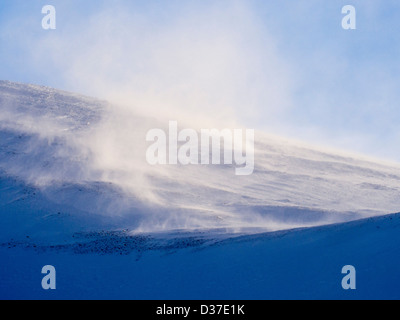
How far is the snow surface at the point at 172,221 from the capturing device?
1106 cm

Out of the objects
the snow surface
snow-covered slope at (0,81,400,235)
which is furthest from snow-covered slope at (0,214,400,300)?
snow-covered slope at (0,81,400,235)

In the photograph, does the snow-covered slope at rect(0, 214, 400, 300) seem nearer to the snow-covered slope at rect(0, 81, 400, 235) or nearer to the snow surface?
the snow surface

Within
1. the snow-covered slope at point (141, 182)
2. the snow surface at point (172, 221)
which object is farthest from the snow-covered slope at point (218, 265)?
the snow-covered slope at point (141, 182)

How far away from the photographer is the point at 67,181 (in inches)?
762

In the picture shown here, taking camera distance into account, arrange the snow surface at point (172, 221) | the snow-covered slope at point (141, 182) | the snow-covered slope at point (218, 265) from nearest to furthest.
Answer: the snow-covered slope at point (218, 265)
the snow surface at point (172, 221)
the snow-covered slope at point (141, 182)

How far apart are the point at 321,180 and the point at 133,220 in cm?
1335

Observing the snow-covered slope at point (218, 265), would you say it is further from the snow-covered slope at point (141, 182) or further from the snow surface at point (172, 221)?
the snow-covered slope at point (141, 182)

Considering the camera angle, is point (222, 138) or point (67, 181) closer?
point (67, 181)

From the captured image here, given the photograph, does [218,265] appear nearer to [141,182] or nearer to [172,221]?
[172,221]

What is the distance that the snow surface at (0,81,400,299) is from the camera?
36.3 ft

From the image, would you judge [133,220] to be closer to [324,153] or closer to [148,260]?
[148,260]

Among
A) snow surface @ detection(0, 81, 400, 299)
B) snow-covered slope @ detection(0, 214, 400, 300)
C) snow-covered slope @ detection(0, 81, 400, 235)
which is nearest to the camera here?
snow-covered slope @ detection(0, 214, 400, 300)
